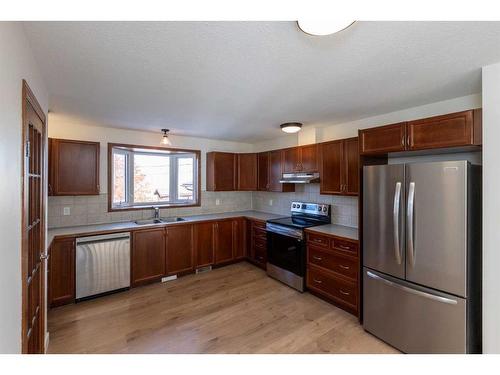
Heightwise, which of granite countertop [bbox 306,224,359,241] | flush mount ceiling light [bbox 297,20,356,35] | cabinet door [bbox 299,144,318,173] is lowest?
granite countertop [bbox 306,224,359,241]

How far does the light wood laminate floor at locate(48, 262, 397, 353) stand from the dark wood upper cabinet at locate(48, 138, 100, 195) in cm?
146

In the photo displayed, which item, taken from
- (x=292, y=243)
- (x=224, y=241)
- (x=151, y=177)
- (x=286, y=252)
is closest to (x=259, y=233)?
(x=224, y=241)

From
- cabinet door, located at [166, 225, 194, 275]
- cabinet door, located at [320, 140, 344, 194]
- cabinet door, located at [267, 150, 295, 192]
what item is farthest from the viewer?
cabinet door, located at [267, 150, 295, 192]

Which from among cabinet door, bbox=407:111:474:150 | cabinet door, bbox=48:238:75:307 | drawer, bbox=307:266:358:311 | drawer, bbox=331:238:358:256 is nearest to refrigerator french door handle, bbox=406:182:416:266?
cabinet door, bbox=407:111:474:150

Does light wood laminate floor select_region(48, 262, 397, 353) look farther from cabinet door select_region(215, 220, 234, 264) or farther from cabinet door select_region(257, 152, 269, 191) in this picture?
cabinet door select_region(257, 152, 269, 191)

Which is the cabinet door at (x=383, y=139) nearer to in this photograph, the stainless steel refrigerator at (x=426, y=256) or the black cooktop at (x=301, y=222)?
the stainless steel refrigerator at (x=426, y=256)

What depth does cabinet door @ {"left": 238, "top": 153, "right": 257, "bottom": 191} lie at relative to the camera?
4570 mm

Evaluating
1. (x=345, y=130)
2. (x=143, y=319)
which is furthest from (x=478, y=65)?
(x=143, y=319)

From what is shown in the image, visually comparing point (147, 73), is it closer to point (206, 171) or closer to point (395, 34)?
point (395, 34)

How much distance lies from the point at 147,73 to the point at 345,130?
2.64 metres

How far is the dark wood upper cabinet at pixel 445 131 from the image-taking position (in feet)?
5.95

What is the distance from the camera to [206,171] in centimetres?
450

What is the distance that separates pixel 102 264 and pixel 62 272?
1.33 ft

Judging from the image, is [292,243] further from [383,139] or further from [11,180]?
[11,180]
